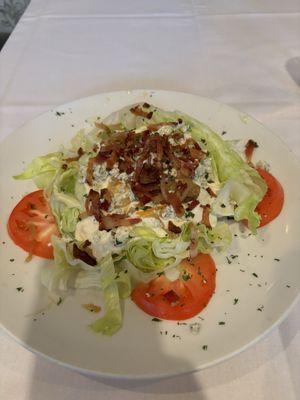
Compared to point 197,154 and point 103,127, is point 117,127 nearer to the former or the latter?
point 103,127

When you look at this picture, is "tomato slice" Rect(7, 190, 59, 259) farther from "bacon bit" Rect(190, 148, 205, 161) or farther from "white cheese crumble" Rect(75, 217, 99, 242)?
"bacon bit" Rect(190, 148, 205, 161)

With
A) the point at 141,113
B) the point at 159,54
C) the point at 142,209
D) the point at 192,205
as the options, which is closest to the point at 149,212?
the point at 142,209

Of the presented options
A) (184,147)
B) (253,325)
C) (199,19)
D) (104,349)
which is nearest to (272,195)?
(184,147)

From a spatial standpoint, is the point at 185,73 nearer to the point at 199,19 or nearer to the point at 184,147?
the point at 199,19

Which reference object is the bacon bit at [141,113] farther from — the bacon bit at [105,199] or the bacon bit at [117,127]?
the bacon bit at [105,199]

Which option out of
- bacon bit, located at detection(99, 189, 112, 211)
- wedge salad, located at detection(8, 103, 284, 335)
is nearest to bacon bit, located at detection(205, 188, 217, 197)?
wedge salad, located at detection(8, 103, 284, 335)

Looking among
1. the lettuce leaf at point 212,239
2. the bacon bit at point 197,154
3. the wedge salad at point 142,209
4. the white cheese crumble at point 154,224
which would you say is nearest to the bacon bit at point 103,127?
the wedge salad at point 142,209
